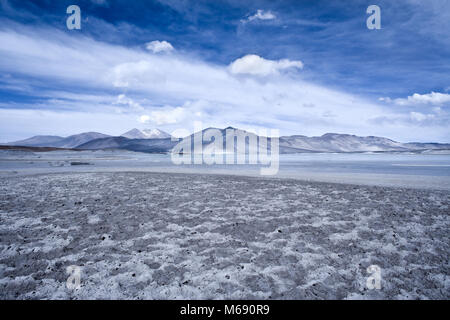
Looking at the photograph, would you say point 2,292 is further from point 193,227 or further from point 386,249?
point 386,249

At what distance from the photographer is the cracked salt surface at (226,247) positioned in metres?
4.22

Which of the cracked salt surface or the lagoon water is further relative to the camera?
the lagoon water

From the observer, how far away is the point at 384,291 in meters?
4.13

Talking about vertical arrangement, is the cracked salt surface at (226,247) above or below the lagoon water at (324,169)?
below

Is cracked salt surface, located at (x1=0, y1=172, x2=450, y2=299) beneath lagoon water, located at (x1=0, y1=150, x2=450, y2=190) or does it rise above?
beneath

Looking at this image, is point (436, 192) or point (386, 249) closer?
point (386, 249)

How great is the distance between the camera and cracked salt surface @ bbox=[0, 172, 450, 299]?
13.8ft

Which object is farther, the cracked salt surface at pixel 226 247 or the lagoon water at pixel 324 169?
the lagoon water at pixel 324 169

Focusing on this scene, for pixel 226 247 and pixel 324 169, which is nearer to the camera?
pixel 226 247

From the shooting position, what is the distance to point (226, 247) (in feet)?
19.4

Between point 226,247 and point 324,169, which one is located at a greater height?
point 324,169

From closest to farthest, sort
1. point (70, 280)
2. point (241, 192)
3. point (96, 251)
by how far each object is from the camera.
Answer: point (70, 280) → point (96, 251) → point (241, 192)
